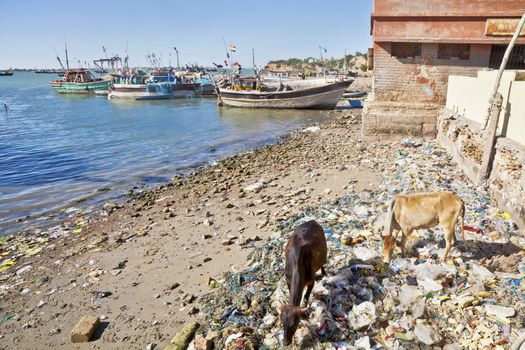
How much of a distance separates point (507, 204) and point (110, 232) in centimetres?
771

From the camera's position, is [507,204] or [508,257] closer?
[508,257]

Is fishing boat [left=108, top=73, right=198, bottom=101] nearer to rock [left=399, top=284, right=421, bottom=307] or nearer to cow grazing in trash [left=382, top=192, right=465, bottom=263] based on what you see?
cow grazing in trash [left=382, top=192, right=465, bottom=263]

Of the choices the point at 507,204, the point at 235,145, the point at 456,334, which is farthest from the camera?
the point at 235,145

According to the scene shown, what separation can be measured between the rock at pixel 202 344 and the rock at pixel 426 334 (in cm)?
209

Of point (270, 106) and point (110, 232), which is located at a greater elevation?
point (270, 106)

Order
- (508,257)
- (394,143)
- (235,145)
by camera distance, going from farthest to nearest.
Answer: (235,145) → (394,143) → (508,257)

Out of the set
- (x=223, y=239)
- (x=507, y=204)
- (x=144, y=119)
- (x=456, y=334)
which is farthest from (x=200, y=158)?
(x=144, y=119)

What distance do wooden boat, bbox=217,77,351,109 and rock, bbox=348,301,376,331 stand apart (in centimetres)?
2371

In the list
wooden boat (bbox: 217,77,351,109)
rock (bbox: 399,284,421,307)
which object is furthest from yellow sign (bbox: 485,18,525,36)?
wooden boat (bbox: 217,77,351,109)

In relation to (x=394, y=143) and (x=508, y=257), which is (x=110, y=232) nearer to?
Result: (x=508, y=257)

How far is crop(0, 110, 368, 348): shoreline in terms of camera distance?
5129mm

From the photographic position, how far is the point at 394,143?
36.2 feet

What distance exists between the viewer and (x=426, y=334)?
3.28 metres


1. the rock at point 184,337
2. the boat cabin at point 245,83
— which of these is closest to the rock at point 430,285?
the rock at point 184,337
